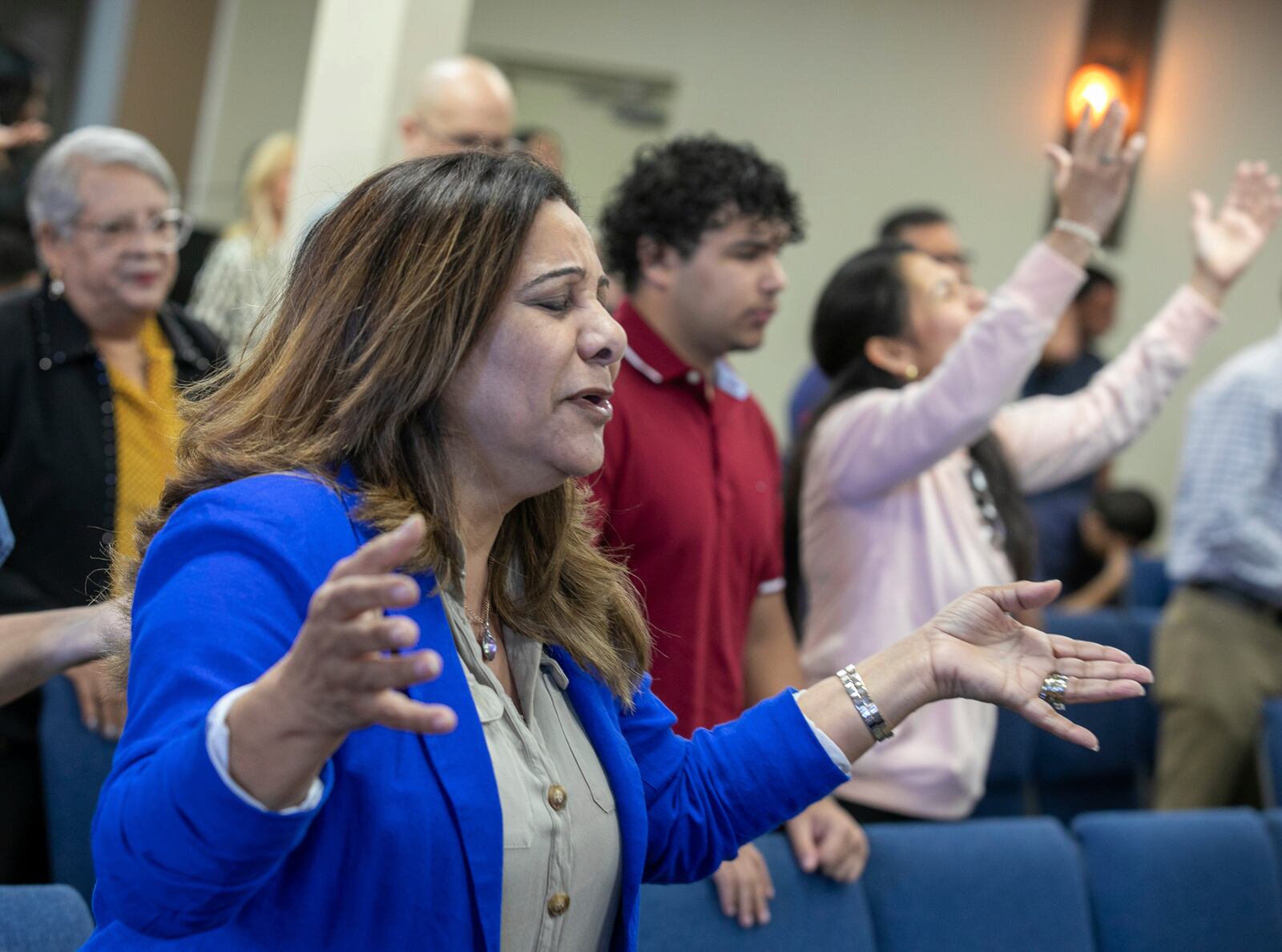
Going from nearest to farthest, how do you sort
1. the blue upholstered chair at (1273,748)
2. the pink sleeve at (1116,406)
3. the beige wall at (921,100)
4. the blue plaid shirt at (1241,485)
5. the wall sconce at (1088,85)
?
the pink sleeve at (1116,406)
the blue upholstered chair at (1273,748)
the blue plaid shirt at (1241,485)
the wall sconce at (1088,85)
the beige wall at (921,100)

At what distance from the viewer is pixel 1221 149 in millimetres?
6195

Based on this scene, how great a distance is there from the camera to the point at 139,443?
96.0 inches

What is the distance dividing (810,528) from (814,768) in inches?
42.1

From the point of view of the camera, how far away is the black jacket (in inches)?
89.9

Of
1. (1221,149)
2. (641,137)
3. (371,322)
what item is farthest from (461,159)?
(1221,149)

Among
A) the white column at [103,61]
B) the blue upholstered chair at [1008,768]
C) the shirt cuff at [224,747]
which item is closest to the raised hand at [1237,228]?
the blue upholstered chair at [1008,768]

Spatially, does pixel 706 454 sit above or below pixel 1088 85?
below

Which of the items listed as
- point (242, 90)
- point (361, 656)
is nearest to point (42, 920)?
point (361, 656)

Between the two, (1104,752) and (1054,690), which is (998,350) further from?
(1104,752)

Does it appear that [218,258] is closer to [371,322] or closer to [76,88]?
[371,322]

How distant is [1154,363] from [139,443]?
1836 millimetres

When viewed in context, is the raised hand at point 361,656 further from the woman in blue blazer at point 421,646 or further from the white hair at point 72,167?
the white hair at point 72,167

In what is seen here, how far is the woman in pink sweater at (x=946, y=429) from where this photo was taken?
7.46 ft

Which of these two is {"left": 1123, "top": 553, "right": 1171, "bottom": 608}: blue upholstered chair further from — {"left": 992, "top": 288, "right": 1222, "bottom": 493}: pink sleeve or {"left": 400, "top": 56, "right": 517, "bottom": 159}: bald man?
{"left": 400, "top": 56, "right": 517, "bottom": 159}: bald man
